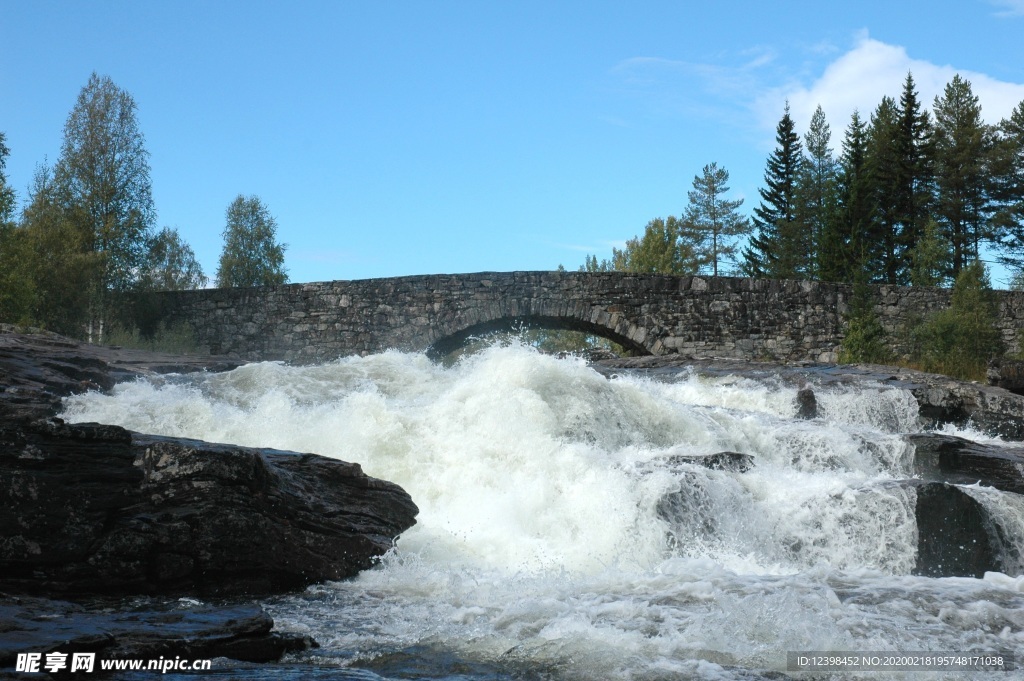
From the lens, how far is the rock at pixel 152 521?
6.16 meters

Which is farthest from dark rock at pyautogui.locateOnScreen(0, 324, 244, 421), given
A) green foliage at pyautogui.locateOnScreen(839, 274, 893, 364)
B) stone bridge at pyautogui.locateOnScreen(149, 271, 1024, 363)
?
green foliage at pyautogui.locateOnScreen(839, 274, 893, 364)

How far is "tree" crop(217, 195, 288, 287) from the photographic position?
38469 mm

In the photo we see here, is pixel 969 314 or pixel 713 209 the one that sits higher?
→ pixel 713 209

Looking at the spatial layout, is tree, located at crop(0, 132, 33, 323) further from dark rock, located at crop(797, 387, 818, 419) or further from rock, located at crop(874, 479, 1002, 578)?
rock, located at crop(874, 479, 1002, 578)

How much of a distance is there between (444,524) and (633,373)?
8735mm

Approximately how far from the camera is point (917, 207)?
35.1 m

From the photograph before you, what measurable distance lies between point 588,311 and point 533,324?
1.71 metres

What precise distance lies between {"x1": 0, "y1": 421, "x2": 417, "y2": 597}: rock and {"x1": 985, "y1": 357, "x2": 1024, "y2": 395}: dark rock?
1249 centimetres

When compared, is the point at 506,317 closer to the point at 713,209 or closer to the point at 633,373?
the point at 633,373

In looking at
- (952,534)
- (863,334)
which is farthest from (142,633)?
(863,334)

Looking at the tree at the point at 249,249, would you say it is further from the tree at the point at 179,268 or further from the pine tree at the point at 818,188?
the pine tree at the point at 818,188

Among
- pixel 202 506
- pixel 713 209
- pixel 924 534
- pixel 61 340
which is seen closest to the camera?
pixel 202 506

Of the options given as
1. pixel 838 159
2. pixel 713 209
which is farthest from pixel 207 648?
pixel 713 209

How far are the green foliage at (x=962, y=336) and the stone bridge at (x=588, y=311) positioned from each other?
0.50 meters
